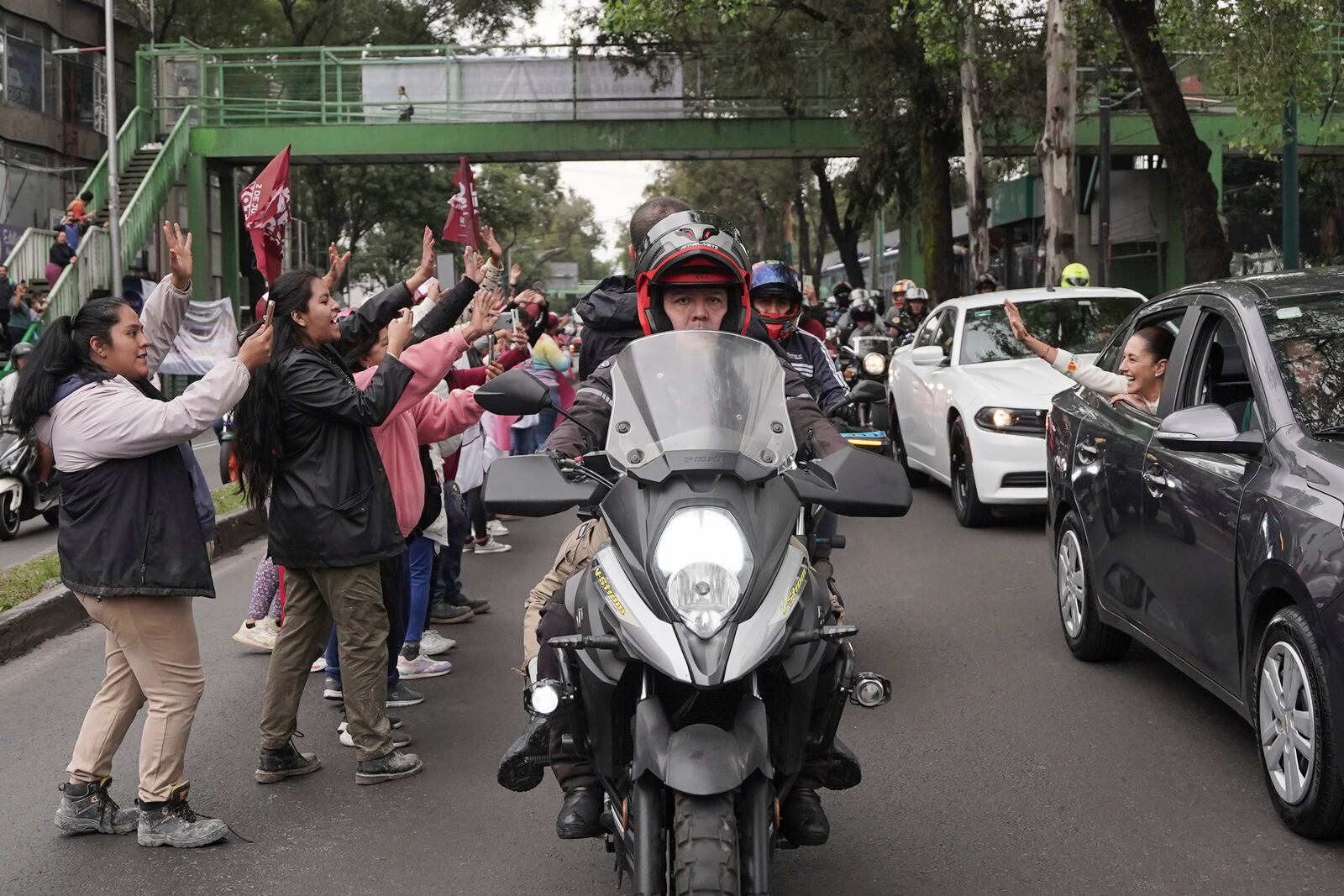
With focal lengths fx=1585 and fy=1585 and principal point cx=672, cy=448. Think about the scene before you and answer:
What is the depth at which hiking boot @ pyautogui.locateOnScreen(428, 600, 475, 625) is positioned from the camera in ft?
28.5

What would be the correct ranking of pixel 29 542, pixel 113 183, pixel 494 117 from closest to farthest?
pixel 29 542
pixel 113 183
pixel 494 117

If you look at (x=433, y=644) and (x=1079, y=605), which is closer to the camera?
(x=1079, y=605)

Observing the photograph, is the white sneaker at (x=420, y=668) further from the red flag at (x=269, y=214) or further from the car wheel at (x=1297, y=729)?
the car wheel at (x=1297, y=729)

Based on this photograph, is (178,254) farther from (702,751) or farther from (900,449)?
(900,449)

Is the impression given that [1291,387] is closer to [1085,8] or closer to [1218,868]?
[1218,868]

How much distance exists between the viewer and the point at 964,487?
468 inches

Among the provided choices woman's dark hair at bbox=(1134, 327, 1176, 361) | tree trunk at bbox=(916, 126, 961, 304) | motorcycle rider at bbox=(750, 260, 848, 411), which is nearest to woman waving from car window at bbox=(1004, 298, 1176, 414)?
woman's dark hair at bbox=(1134, 327, 1176, 361)

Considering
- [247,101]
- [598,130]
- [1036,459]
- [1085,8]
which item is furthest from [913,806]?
[247,101]

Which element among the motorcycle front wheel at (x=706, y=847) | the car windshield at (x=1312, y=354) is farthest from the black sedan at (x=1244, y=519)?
the motorcycle front wheel at (x=706, y=847)

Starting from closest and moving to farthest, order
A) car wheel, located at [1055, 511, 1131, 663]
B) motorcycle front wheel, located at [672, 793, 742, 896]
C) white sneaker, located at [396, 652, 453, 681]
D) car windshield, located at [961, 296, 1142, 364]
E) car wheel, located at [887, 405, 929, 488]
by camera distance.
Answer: motorcycle front wheel, located at [672, 793, 742, 896] → car wheel, located at [1055, 511, 1131, 663] → white sneaker, located at [396, 652, 453, 681] → car windshield, located at [961, 296, 1142, 364] → car wheel, located at [887, 405, 929, 488]

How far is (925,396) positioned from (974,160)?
13.7 metres

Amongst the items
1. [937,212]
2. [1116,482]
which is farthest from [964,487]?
[937,212]

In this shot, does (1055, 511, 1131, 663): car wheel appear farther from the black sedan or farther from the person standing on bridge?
the person standing on bridge

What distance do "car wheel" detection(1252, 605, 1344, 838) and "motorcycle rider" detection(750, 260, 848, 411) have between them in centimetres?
243
